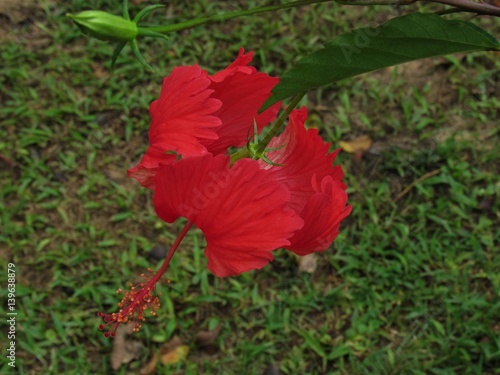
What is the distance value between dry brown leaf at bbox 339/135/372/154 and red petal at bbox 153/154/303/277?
6.45 ft

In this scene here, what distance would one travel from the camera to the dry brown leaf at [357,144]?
283 cm

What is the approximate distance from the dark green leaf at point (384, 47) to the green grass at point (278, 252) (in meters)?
1.77

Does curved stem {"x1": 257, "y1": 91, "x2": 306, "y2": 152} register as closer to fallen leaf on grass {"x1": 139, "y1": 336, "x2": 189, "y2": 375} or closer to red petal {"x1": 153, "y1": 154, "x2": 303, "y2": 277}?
red petal {"x1": 153, "y1": 154, "x2": 303, "y2": 277}

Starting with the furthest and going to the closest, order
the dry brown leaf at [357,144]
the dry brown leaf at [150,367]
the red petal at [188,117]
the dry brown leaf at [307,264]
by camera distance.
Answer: the dry brown leaf at [357,144] → the dry brown leaf at [307,264] → the dry brown leaf at [150,367] → the red petal at [188,117]

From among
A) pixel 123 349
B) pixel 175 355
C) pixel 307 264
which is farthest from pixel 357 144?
pixel 123 349

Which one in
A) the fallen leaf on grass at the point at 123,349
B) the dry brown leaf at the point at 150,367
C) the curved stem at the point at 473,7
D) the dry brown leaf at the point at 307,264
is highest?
the curved stem at the point at 473,7

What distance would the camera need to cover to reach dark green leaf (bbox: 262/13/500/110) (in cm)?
83

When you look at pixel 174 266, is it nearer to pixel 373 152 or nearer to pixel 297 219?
pixel 373 152

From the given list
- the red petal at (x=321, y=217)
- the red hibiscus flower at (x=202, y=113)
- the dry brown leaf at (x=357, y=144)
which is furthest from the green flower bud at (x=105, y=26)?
the dry brown leaf at (x=357, y=144)

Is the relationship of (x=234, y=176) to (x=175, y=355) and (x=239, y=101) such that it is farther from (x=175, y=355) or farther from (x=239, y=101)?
(x=175, y=355)

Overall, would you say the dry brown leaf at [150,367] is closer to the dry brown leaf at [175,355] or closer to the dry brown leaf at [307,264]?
the dry brown leaf at [175,355]

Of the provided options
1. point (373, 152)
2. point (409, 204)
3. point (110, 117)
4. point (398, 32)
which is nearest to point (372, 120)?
point (373, 152)

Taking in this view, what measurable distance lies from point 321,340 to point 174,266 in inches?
26.3

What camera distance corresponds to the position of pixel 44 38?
3.23 metres
